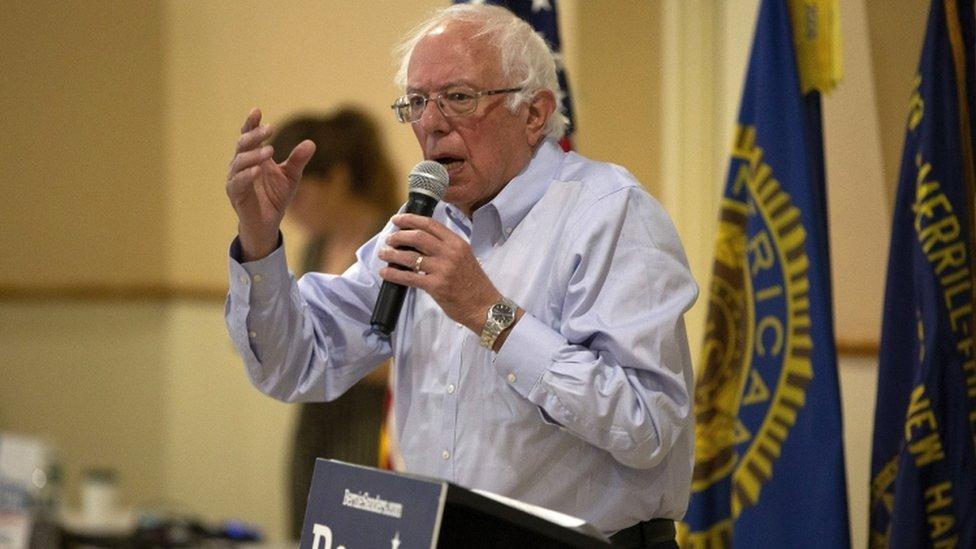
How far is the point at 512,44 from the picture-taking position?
2.07 metres

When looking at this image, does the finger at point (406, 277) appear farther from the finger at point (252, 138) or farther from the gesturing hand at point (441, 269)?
the finger at point (252, 138)

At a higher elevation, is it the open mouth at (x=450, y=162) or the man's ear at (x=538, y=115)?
the man's ear at (x=538, y=115)

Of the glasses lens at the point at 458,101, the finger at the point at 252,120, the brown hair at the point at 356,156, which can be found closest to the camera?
the finger at the point at 252,120

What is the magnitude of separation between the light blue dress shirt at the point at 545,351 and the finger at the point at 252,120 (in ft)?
0.70

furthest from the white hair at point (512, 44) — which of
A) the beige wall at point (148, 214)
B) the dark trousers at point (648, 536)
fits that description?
the beige wall at point (148, 214)

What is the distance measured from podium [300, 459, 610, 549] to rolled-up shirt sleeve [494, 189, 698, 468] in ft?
0.93

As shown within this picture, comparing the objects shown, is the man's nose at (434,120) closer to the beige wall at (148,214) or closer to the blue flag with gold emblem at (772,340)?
the blue flag with gold emblem at (772,340)

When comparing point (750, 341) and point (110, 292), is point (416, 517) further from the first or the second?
point (110, 292)

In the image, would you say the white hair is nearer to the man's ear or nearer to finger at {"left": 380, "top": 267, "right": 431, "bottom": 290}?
Result: the man's ear

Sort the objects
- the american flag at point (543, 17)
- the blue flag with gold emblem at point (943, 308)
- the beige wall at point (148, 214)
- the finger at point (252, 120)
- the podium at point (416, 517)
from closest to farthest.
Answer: the podium at point (416, 517) < the finger at point (252, 120) < the blue flag with gold emblem at point (943, 308) < the american flag at point (543, 17) < the beige wall at point (148, 214)

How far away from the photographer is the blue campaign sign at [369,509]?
146 centimetres

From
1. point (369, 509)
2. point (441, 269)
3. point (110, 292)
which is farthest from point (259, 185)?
point (110, 292)

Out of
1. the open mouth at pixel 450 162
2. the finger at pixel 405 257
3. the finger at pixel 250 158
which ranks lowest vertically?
the finger at pixel 405 257

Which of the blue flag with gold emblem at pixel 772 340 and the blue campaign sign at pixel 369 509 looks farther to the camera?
the blue flag with gold emblem at pixel 772 340
